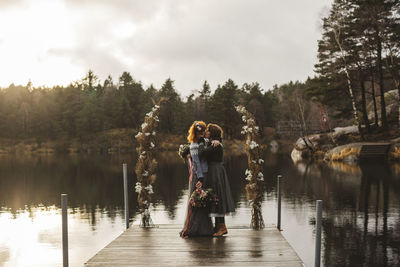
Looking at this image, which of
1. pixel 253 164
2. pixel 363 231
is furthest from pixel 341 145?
pixel 253 164

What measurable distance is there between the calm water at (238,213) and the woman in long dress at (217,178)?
10.9 feet

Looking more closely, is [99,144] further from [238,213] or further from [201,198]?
[201,198]

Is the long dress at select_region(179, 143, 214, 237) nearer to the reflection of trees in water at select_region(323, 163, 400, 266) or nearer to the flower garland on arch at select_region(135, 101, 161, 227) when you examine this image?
the flower garland on arch at select_region(135, 101, 161, 227)

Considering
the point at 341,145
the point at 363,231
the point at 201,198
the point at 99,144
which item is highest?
the point at 99,144

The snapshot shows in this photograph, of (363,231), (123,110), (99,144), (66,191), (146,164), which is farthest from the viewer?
(123,110)

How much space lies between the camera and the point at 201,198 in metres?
8.62

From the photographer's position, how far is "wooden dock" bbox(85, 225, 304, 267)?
7.18 metres

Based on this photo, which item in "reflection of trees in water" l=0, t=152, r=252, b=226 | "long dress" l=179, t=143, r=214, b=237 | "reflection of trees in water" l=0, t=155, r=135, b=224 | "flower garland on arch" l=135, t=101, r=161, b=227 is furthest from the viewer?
"reflection of trees in water" l=0, t=155, r=135, b=224

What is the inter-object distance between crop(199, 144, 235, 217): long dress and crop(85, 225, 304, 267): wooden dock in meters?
0.60

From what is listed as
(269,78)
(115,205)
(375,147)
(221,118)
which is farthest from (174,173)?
(269,78)

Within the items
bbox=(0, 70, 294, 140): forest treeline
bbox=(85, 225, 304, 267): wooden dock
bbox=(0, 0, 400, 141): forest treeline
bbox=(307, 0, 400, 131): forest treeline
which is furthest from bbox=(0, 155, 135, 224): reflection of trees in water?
bbox=(0, 70, 294, 140): forest treeline

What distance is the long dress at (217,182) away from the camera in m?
8.74

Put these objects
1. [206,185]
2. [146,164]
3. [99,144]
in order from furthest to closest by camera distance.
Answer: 1. [99,144]
2. [146,164]
3. [206,185]

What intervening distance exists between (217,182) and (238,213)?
9.11 m
